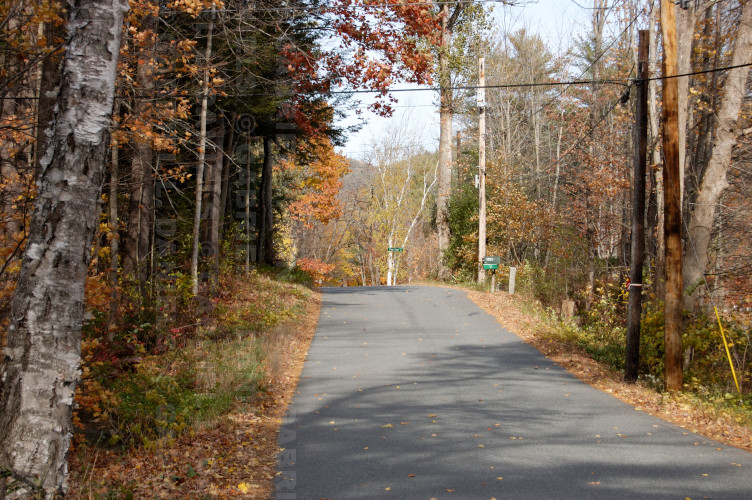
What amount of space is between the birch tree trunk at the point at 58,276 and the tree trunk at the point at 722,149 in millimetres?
13808

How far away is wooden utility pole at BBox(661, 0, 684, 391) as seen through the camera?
10680mm

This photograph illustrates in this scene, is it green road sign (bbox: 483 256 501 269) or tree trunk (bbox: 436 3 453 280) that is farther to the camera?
tree trunk (bbox: 436 3 453 280)

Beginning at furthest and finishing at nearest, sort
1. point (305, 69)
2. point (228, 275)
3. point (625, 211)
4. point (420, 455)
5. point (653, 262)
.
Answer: point (625, 211) → point (228, 275) → point (653, 262) → point (305, 69) → point (420, 455)

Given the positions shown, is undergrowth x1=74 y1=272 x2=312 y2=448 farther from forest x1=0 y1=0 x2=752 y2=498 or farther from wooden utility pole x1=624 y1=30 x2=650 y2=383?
wooden utility pole x1=624 y1=30 x2=650 y2=383

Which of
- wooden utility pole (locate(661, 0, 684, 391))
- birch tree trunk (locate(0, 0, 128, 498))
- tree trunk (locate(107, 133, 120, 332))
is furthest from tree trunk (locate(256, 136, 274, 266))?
birch tree trunk (locate(0, 0, 128, 498))

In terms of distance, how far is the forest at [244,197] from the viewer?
15.5 ft

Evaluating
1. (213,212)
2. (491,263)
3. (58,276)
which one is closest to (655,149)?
(491,263)

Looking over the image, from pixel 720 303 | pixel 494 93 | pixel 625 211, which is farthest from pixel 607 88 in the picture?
pixel 720 303

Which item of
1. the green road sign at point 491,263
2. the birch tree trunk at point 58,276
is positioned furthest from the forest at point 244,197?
the green road sign at point 491,263

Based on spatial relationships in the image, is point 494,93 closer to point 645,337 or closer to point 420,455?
point 645,337

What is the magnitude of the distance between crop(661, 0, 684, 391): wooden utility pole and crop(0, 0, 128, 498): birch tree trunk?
9286 millimetres

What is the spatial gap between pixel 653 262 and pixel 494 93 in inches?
1002

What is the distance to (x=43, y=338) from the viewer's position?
15.0 feet

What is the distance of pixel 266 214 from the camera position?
27484mm
